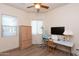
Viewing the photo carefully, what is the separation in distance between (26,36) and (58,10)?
2.55 ft

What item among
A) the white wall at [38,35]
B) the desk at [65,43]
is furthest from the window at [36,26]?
the desk at [65,43]

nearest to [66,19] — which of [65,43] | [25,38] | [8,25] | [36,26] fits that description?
[65,43]

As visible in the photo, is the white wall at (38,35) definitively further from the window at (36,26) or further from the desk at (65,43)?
the desk at (65,43)

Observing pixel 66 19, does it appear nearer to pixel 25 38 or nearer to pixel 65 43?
pixel 65 43

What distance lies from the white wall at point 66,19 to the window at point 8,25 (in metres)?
0.58

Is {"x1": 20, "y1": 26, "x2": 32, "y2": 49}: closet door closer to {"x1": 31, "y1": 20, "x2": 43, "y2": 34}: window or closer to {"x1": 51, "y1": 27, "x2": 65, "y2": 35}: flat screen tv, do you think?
{"x1": 31, "y1": 20, "x2": 43, "y2": 34}: window

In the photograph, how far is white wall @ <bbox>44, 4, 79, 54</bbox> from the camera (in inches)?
58.7

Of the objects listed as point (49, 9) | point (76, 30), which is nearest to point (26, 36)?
point (49, 9)

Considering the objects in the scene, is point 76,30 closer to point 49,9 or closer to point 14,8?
point 49,9

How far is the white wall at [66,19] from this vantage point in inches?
58.7

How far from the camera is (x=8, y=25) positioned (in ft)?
5.01

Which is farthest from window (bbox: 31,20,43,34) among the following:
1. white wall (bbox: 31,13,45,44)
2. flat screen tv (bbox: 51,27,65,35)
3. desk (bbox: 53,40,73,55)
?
desk (bbox: 53,40,73,55)

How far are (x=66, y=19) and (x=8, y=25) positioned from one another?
1041mm

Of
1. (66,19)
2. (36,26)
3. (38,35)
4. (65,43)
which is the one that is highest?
(66,19)
